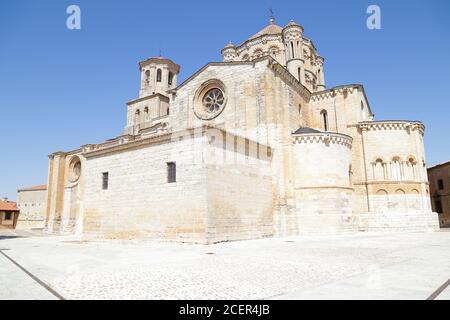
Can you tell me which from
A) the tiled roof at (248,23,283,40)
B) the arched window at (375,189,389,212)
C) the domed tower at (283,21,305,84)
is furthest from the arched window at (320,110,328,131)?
the tiled roof at (248,23,283,40)

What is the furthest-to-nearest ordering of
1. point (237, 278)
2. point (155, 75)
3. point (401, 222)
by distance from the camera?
point (155, 75) < point (401, 222) < point (237, 278)

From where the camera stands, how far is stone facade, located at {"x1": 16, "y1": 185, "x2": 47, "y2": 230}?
132ft

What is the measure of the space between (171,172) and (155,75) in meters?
23.1

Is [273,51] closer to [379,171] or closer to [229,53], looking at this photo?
[229,53]

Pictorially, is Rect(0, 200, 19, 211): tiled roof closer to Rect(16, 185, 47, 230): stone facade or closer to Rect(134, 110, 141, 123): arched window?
Rect(16, 185, 47, 230): stone facade

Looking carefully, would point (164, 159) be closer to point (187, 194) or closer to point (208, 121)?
point (187, 194)

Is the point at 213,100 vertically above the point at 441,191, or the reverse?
the point at 213,100

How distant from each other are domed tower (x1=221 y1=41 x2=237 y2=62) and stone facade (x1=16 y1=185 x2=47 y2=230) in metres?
29.1

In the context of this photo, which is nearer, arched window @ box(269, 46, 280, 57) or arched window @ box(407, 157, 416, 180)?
arched window @ box(407, 157, 416, 180)

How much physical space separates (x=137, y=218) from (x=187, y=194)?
3.54 meters

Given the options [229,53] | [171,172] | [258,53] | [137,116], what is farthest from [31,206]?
[171,172]

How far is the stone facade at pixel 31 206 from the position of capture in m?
40.1

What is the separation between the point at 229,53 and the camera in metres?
33.5
